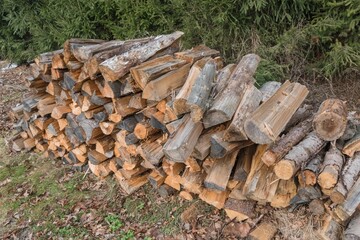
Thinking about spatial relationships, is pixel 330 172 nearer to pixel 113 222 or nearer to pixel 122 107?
pixel 122 107

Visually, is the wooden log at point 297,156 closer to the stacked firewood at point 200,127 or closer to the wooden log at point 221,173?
the stacked firewood at point 200,127

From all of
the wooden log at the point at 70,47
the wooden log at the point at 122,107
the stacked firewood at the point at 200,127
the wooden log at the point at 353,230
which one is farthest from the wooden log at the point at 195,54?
the wooden log at the point at 353,230

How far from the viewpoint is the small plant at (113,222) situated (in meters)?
3.59

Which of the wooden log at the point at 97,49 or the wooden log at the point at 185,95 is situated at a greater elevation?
the wooden log at the point at 97,49

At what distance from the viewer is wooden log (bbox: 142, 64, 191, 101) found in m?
3.21

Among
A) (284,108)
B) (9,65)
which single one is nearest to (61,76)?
(284,108)

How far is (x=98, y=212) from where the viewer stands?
3822mm

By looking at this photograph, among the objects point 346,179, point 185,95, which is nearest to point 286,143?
point 346,179

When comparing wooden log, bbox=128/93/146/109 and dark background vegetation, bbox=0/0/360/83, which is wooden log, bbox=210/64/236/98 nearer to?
wooden log, bbox=128/93/146/109

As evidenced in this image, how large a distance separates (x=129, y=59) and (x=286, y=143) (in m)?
1.81

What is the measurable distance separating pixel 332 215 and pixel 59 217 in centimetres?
297

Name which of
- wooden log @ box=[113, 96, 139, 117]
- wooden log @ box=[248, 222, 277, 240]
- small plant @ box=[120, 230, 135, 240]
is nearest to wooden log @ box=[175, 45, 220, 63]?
wooden log @ box=[113, 96, 139, 117]

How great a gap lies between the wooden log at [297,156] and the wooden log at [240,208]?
23.1 inches

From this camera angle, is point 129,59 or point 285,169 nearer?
point 285,169
